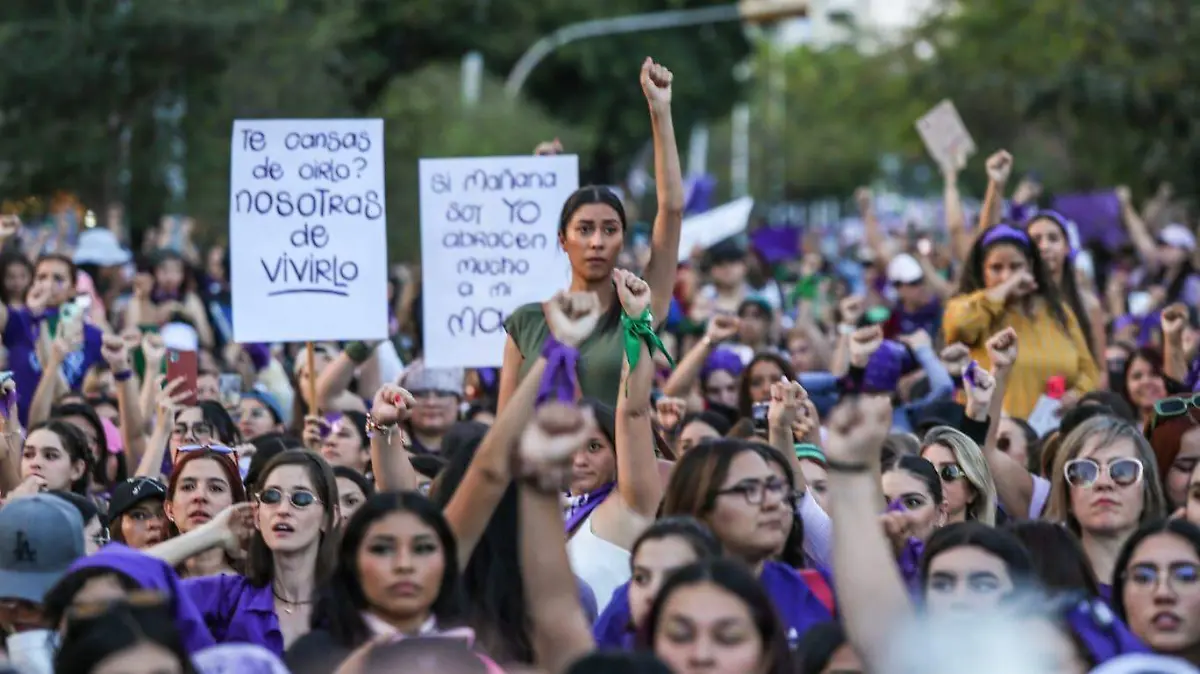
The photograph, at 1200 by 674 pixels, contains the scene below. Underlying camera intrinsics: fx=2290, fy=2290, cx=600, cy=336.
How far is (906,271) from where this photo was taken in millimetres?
14430

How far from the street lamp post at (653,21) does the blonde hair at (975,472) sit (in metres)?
22.5

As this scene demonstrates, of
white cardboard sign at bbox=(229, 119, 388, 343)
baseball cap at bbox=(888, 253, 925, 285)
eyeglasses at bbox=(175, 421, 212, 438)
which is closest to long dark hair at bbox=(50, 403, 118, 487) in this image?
eyeglasses at bbox=(175, 421, 212, 438)

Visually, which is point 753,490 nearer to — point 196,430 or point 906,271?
point 196,430

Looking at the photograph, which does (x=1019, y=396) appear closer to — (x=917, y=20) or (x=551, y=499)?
(x=551, y=499)

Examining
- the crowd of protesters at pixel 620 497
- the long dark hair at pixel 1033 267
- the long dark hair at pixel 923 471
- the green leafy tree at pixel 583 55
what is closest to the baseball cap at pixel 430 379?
the crowd of protesters at pixel 620 497

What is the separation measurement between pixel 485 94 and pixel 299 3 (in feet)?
34.3

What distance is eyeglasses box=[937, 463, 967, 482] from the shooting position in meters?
7.79

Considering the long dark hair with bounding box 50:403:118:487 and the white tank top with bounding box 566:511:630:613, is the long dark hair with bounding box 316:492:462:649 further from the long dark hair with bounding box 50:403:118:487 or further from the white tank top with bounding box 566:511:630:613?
the long dark hair with bounding box 50:403:118:487

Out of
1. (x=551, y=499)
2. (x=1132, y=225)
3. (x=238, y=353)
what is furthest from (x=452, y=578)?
(x=1132, y=225)

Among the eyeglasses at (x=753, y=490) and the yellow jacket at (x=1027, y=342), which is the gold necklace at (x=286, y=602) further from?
the yellow jacket at (x=1027, y=342)

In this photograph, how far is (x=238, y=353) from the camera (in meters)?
13.2

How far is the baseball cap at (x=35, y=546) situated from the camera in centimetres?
596

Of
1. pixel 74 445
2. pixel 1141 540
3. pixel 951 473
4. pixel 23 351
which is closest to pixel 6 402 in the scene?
pixel 74 445

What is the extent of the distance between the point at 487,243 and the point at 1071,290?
276 centimetres
